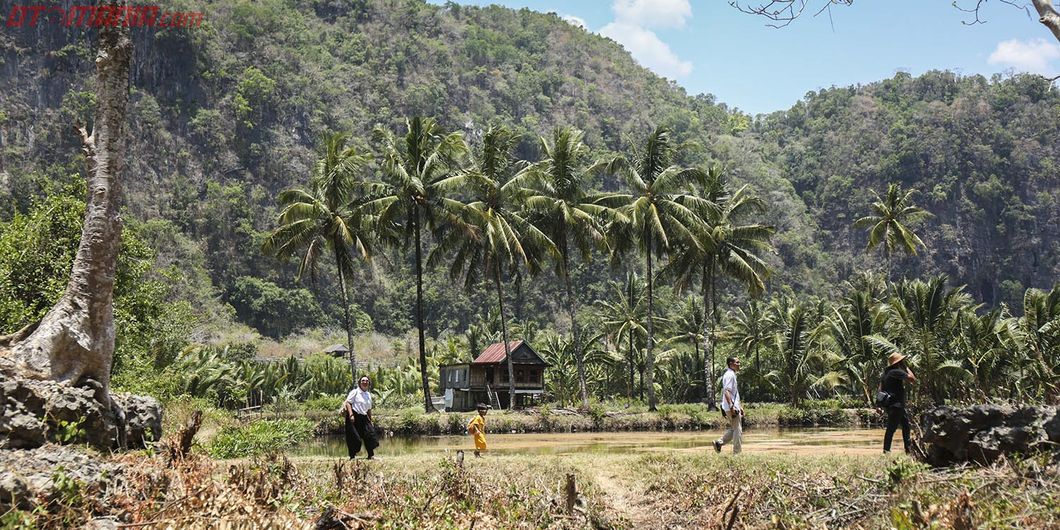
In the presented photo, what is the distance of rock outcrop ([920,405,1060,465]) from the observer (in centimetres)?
858

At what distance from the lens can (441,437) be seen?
28297mm

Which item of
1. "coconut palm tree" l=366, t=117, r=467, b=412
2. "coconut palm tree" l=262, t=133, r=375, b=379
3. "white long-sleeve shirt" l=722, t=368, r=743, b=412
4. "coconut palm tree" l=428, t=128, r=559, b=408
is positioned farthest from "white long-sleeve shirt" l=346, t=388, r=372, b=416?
"coconut palm tree" l=428, t=128, r=559, b=408

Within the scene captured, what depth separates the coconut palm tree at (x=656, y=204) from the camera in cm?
3638

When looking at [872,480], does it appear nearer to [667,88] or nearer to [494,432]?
[494,432]

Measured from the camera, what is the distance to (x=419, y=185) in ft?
109

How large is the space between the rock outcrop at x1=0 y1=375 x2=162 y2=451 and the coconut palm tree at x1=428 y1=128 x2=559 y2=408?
24837mm

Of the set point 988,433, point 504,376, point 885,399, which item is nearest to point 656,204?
point 504,376

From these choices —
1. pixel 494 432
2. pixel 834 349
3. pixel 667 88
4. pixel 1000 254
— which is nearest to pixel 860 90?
pixel 667 88

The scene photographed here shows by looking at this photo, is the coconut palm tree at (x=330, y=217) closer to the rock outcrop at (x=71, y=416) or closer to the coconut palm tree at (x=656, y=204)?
the coconut palm tree at (x=656, y=204)

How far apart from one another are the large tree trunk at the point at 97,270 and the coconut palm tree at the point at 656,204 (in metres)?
27.6

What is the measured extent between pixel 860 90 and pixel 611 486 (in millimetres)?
161988

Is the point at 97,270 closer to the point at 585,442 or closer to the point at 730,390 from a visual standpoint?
the point at 730,390

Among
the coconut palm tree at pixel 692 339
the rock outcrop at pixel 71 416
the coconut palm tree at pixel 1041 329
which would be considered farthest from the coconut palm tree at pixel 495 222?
the rock outcrop at pixel 71 416

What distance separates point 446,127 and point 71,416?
368 feet
